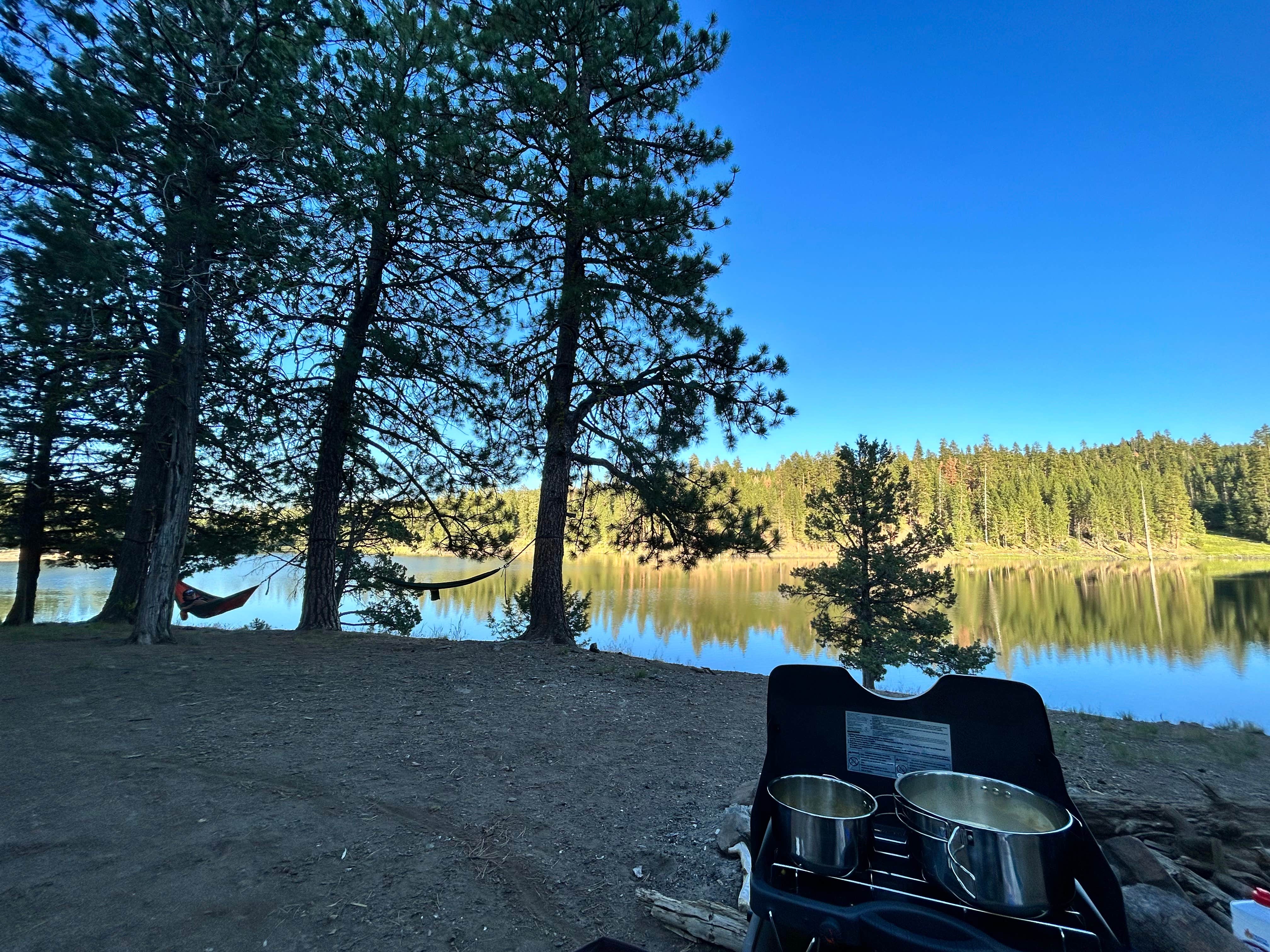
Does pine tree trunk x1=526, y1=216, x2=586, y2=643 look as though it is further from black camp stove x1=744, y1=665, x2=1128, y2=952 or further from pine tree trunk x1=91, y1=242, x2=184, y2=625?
black camp stove x1=744, y1=665, x2=1128, y2=952

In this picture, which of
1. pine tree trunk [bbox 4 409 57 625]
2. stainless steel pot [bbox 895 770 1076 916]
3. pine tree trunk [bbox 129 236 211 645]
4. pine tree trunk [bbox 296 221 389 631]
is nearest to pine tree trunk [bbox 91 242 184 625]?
pine tree trunk [bbox 129 236 211 645]

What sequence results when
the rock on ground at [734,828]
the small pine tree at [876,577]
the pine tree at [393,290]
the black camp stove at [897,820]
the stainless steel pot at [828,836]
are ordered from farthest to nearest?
1. the small pine tree at [876,577]
2. the pine tree at [393,290]
3. the rock on ground at [734,828]
4. the stainless steel pot at [828,836]
5. the black camp stove at [897,820]

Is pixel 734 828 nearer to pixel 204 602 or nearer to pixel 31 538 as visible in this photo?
pixel 204 602

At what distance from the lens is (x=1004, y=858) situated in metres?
1.18

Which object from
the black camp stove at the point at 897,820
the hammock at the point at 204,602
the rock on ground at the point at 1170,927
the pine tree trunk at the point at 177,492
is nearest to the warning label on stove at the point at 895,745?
the black camp stove at the point at 897,820

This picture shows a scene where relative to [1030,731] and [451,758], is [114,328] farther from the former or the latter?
[1030,731]

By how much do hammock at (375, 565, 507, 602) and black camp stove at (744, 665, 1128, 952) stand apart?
673 centimetres

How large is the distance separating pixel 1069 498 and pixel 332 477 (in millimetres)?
63911

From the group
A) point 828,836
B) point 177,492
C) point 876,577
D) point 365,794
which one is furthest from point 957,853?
point 876,577

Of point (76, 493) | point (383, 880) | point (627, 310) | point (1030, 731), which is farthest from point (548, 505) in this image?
point (76, 493)

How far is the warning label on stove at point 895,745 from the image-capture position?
1.58m

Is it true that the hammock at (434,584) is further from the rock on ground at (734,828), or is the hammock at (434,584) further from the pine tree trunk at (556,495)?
the rock on ground at (734,828)

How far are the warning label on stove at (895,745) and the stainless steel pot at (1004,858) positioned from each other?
0.60 feet

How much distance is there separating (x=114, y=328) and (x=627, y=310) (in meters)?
5.48
